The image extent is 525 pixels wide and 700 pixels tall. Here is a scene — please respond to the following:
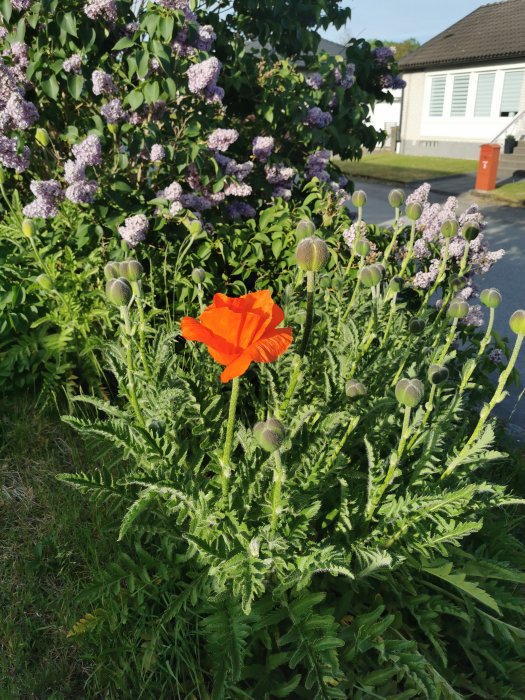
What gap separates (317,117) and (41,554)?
2735 mm

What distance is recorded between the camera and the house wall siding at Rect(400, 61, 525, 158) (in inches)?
698

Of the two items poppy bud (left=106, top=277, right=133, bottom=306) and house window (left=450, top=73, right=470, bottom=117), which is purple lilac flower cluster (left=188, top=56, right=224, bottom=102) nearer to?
poppy bud (left=106, top=277, right=133, bottom=306)

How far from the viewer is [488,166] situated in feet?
38.3

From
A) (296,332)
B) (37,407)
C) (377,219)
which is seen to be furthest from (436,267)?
(377,219)

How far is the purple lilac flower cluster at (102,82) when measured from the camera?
102 inches

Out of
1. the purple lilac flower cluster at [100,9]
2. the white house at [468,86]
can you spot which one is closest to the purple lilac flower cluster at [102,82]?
the purple lilac flower cluster at [100,9]

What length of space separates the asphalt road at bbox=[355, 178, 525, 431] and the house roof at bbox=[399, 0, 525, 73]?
24.1 feet

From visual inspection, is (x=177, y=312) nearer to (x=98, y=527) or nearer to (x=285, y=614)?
(x=98, y=527)

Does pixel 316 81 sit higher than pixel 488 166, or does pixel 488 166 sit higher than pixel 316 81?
pixel 316 81

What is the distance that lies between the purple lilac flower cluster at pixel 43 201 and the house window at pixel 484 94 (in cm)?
1892

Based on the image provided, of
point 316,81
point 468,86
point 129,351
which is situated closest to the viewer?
point 129,351

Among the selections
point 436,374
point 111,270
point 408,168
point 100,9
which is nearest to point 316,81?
point 100,9

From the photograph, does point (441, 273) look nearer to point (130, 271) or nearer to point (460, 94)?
point (130, 271)

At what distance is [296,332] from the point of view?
81.9 inches
